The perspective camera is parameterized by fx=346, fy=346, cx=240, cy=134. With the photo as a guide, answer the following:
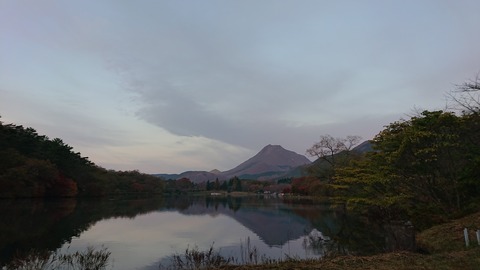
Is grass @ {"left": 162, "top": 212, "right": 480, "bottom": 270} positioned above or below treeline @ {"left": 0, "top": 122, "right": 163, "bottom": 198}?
below

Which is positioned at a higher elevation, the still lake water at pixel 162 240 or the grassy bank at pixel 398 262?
the grassy bank at pixel 398 262

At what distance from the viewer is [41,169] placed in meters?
56.8

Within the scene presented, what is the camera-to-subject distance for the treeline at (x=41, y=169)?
51438 mm

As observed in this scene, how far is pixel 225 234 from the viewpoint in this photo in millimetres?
24250

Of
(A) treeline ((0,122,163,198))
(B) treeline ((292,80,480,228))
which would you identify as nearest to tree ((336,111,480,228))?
(B) treeline ((292,80,480,228))

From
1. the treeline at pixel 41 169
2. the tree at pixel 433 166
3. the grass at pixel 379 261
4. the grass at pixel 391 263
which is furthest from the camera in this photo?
the treeline at pixel 41 169

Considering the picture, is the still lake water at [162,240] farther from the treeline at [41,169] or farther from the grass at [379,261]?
the treeline at [41,169]

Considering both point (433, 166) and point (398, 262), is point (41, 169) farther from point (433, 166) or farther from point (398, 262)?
point (398, 262)

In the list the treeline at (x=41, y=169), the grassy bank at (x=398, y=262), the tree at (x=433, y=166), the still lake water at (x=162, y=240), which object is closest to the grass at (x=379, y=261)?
the grassy bank at (x=398, y=262)

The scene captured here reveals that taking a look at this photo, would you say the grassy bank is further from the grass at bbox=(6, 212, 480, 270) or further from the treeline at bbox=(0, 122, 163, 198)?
the treeline at bbox=(0, 122, 163, 198)

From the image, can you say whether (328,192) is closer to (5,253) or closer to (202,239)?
(202,239)

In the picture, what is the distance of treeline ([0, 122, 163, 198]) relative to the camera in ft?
169

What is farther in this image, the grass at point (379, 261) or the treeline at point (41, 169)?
the treeline at point (41, 169)

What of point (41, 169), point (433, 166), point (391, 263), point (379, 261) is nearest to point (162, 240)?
point (379, 261)
